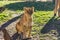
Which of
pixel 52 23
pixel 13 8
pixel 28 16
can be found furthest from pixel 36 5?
pixel 28 16

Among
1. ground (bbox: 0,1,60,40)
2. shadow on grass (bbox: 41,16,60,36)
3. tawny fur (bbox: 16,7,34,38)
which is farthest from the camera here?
shadow on grass (bbox: 41,16,60,36)

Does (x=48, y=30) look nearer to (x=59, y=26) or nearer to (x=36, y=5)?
(x=59, y=26)

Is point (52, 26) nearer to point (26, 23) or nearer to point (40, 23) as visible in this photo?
point (40, 23)

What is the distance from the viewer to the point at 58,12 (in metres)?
6.89

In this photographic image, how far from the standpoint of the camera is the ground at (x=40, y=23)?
6.05 metres

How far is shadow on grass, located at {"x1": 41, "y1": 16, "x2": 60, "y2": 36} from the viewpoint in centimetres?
628

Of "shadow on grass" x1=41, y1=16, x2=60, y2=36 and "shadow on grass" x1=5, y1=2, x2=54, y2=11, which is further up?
"shadow on grass" x1=5, y1=2, x2=54, y2=11

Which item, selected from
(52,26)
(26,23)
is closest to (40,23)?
(52,26)

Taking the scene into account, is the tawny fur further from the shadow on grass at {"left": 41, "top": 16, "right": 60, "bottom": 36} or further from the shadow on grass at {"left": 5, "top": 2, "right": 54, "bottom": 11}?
the shadow on grass at {"left": 5, "top": 2, "right": 54, "bottom": 11}

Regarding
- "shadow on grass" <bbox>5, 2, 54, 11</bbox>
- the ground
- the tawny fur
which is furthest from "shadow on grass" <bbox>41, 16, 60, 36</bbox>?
"shadow on grass" <bbox>5, 2, 54, 11</bbox>

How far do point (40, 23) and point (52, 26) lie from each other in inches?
14.0

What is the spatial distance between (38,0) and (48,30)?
310 cm

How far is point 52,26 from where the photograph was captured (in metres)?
6.51

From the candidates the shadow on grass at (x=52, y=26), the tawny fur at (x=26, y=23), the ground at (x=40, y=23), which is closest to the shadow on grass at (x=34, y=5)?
the ground at (x=40, y=23)
